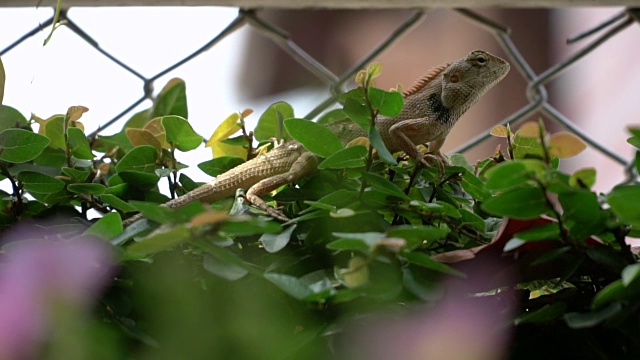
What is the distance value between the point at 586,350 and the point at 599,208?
0.06 m

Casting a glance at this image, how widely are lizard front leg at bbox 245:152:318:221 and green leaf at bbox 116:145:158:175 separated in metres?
0.07

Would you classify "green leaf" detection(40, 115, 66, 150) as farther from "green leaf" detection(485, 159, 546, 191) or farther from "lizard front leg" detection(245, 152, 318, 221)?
"green leaf" detection(485, 159, 546, 191)

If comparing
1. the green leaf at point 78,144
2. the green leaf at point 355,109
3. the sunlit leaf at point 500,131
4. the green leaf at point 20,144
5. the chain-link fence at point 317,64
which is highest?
the chain-link fence at point 317,64

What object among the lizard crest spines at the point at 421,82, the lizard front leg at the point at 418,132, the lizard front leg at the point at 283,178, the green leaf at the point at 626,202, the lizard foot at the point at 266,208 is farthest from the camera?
the lizard crest spines at the point at 421,82

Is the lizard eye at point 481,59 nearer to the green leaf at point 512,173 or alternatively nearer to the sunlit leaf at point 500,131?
the sunlit leaf at point 500,131

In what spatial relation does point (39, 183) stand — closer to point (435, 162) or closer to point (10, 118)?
point (10, 118)

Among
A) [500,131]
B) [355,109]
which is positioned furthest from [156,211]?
[500,131]

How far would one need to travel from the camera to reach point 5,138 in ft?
1.36

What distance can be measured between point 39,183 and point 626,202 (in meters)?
0.31

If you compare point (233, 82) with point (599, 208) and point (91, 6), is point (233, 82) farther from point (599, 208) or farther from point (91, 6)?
point (599, 208)

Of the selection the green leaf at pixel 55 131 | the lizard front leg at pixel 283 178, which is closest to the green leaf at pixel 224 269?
the lizard front leg at pixel 283 178

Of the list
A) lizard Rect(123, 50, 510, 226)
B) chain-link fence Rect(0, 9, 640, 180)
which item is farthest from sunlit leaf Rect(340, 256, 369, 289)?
Answer: chain-link fence Rect(0, 9, 640, 180)

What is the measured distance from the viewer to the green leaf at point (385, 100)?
36cm

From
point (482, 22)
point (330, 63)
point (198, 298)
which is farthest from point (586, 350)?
point (330, 63)
